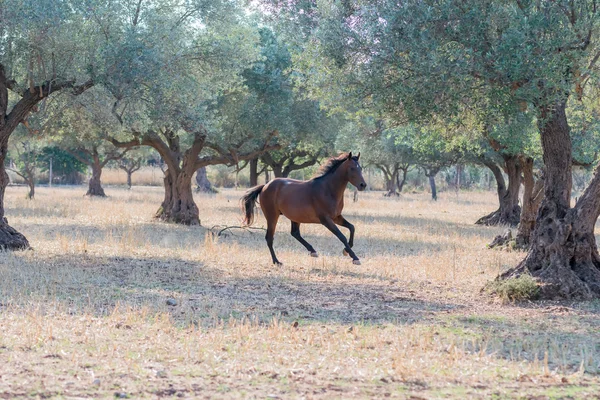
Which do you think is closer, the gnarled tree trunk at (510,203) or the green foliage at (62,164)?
the gnarled tree trunk at (510,203)

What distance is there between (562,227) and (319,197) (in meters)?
5.06

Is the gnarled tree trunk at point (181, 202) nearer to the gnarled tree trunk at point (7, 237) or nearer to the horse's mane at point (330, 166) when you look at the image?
the gnarled tree trunk at point (7, 237)

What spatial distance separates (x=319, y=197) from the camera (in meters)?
14.6

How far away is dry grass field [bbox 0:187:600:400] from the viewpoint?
6.14 m

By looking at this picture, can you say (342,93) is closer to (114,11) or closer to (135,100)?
(135,100)

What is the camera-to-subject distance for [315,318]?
9312mm

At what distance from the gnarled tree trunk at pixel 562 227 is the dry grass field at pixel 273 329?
2.65 ft

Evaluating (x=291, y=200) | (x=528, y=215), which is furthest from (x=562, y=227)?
(x=528, y=215)

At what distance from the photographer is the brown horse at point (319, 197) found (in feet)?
47.2

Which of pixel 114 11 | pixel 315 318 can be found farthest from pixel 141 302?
pixel 114 11

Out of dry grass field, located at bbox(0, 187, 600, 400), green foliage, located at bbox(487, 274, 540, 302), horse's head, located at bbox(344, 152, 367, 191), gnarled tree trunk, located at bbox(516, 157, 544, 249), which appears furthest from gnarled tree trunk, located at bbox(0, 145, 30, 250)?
gnarled tree trunk, located at bbox(516, 157, 544, 249)

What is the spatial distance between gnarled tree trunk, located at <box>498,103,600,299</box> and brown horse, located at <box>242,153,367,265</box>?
372 cm

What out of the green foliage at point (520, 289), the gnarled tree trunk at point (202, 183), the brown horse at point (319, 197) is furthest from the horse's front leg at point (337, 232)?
the gnarled tree trunk at point (202, 183)

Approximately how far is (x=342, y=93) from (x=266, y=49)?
1539 centimetres
